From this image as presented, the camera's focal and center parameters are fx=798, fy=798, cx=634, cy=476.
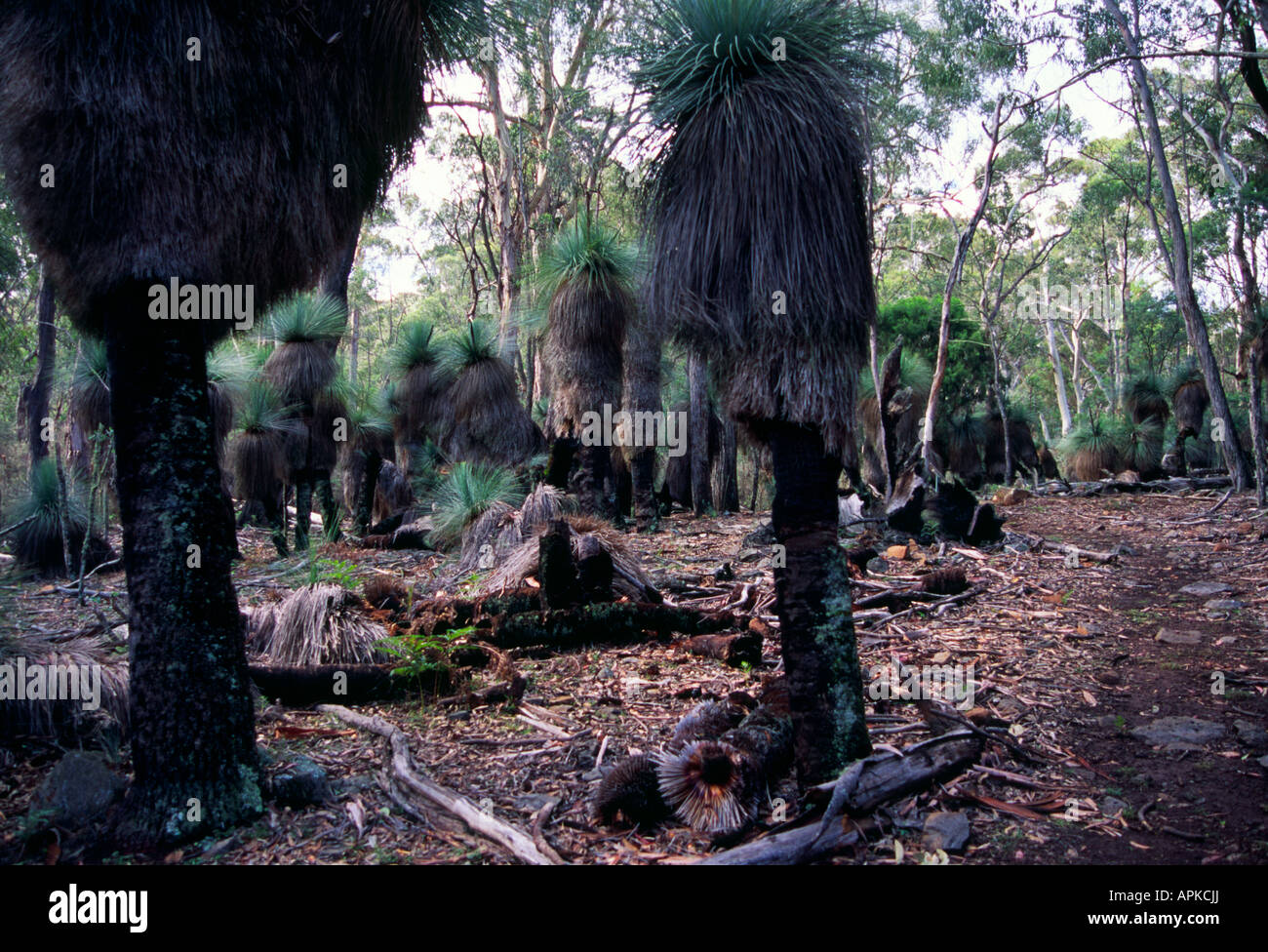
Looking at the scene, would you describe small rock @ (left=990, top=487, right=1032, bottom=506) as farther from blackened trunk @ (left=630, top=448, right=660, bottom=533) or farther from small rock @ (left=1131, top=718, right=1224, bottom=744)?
small rock @ (left=1131, top=718, right=1224, bottom=744)

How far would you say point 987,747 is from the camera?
17.3 ft

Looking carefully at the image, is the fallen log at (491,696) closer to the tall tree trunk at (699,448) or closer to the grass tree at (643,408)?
the grass tree at (643,408)

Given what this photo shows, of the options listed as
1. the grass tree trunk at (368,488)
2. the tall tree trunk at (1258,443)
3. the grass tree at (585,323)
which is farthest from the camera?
the grass tree trunk at (368,488)

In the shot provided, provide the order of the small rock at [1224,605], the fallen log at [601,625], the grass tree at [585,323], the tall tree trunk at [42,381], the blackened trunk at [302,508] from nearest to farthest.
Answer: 1. the fallen log at [601,625]
2. the small rock at [1224,605]
3. the grass tree at [585,323]
4. the blackened trunk at [302,508]
5. the tall tree trunk at [42,381]

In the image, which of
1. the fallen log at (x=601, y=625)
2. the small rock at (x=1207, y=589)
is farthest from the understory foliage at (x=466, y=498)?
the small rock at (x=1207, y=589)

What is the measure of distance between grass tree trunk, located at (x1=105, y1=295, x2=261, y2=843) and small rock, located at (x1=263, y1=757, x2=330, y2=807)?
0.72 ft

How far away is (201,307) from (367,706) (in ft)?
11.8

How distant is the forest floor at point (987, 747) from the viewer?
4.33m

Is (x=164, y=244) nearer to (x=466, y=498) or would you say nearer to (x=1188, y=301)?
(x=466, y=498)

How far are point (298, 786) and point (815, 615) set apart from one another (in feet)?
10.8

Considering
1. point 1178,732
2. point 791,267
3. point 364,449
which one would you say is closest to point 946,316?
point 1178,732

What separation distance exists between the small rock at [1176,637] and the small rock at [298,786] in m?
7.47

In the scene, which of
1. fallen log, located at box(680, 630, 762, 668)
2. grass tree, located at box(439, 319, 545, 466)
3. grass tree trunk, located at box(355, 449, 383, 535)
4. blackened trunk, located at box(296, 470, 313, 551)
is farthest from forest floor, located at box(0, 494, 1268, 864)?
grass tree, located at box(439, 319, 545, 466)

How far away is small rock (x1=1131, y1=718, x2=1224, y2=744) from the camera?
17.7 feet
